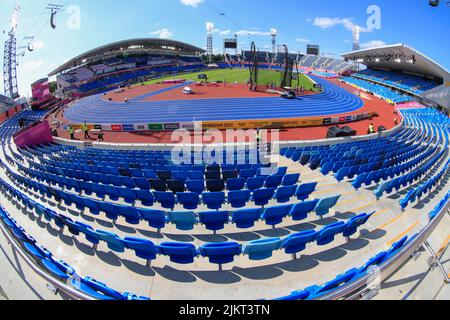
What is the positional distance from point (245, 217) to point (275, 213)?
29.8 inches

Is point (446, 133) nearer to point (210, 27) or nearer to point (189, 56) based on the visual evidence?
point (189, 56)

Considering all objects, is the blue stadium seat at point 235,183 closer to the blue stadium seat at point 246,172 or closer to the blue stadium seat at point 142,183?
the blue stadium seat at point 246,172

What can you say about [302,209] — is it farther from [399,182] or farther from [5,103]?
[5,103]

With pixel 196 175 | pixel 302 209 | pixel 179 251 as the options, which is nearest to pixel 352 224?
pixel 302 209

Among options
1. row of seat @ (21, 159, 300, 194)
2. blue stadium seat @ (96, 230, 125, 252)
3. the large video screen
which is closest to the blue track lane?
row of seat @ (21, 159, 300, 194)

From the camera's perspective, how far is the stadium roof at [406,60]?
122 ft

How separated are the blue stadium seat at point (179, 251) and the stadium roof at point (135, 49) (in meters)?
76.7

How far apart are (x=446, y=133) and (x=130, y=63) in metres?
75.9

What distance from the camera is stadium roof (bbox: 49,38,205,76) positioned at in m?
65.9

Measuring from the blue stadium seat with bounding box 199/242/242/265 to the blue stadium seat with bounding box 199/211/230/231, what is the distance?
107 cm

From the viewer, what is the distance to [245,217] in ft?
19.0

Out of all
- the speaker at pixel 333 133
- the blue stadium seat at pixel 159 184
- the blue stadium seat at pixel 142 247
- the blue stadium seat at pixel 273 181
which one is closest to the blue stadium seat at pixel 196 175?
the blue stadium seat at pixel 159 184

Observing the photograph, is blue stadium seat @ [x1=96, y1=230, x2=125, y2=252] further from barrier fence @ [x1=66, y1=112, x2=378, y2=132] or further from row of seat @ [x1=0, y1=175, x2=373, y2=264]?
barrier fence @ [x1=66, y1=112, x2=378, y2=132]

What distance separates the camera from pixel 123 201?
801 centimetres
